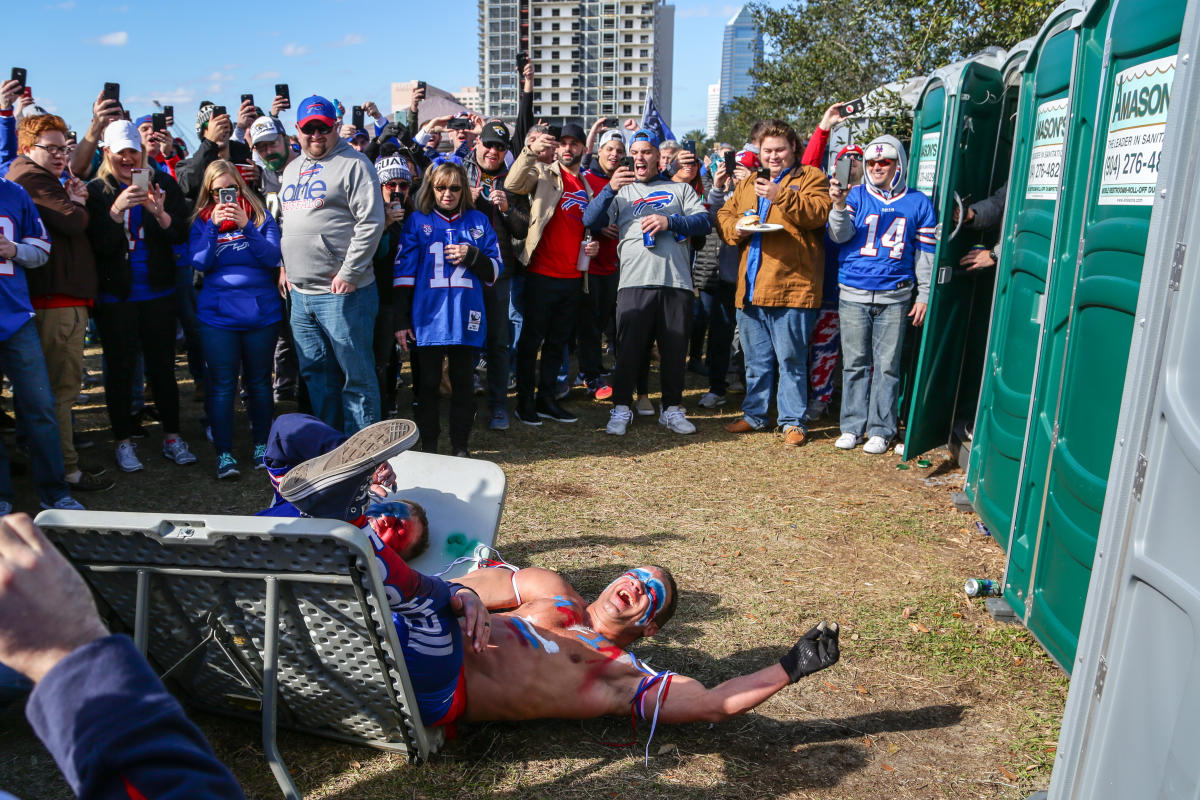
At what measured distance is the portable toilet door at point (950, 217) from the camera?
5461 millimetres

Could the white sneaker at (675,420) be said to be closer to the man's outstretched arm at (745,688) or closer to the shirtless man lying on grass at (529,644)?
the shirtless man lying on grass at (529,644)

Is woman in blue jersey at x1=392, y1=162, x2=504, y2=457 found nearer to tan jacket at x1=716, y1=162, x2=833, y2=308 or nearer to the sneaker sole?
tan jacket at x1=716, y1=162, x2=833, y2=308

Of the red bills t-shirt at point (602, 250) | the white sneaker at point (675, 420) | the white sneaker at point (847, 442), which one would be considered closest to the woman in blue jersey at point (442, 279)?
the red bills t-shirt at point (602, 250)

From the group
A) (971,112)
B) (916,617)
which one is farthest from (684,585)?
(971,112)

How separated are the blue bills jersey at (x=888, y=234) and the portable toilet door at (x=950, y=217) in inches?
6.0

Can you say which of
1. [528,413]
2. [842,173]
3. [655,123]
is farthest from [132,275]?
[655,123]

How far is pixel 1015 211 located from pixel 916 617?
2142mm

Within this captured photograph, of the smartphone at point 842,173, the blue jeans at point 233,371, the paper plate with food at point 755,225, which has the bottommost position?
the blue jeans at point 233,371

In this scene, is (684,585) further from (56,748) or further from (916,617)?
(56,748)

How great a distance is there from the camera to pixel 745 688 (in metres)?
2.95

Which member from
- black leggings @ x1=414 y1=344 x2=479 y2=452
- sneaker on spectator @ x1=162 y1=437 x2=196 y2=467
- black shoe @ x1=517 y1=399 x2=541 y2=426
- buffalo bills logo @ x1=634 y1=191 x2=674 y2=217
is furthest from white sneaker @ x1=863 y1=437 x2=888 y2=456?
sneaker on spectator @ x1=162 y1=437 x2=196 y2=467

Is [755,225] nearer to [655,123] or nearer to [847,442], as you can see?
[847,442]

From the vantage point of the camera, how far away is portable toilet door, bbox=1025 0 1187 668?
2.80m

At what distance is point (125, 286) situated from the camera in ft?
18.2
